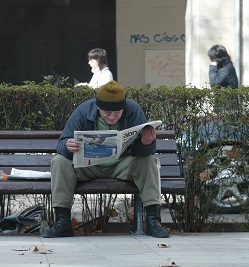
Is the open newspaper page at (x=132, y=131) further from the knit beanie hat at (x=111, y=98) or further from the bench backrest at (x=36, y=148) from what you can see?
the bench backrest at (x=36, y=148)

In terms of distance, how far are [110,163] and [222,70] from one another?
5.34m

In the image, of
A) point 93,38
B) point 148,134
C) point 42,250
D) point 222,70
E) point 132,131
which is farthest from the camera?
point 93,38

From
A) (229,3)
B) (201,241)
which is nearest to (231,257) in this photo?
(201,241)

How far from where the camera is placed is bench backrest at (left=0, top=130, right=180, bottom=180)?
25.9 ft

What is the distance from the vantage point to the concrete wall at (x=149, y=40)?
61.2 ft

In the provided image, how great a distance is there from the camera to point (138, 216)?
7.57 meters

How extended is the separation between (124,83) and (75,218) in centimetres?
1076

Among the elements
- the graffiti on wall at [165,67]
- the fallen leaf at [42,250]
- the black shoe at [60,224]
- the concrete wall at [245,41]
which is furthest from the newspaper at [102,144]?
the graffiti on wall at [165,67]

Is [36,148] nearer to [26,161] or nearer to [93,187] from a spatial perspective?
[26,161]

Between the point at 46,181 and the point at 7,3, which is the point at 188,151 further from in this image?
the point at 7,3

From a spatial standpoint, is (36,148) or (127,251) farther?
(36,148)

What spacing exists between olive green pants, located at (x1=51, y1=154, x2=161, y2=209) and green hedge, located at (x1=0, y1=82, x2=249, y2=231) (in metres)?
0.76

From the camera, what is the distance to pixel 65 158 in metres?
7.28

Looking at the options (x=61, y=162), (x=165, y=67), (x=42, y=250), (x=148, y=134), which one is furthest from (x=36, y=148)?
(x=165, y=67)
